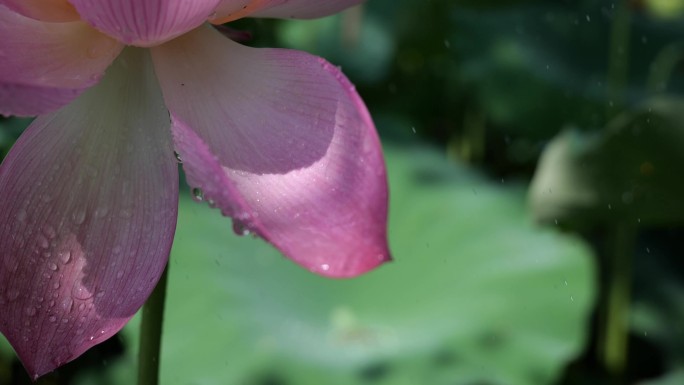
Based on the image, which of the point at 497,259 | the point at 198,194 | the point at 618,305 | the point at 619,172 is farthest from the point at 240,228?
the point at 618,305

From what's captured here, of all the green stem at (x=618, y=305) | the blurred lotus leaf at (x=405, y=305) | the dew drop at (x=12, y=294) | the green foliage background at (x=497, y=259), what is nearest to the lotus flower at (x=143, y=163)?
the dew drop at (x=12, y=294)

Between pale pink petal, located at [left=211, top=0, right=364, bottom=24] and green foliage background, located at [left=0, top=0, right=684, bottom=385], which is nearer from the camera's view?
pale pink petal, located at [left=211, top=0, right=364, bottom=24]

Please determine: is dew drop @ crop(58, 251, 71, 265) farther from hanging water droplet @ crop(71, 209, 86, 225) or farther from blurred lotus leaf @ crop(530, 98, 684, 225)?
blurred lotus leaf @ crop(530, 98, 684, 225)

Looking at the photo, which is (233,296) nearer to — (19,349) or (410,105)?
(410,105)

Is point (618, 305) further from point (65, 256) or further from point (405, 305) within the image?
point (65, 256)

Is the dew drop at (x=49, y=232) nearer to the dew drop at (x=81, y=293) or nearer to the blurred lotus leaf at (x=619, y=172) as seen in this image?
the dew drop at (x=81, y=293)

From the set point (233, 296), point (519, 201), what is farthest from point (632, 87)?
point (233, 296)

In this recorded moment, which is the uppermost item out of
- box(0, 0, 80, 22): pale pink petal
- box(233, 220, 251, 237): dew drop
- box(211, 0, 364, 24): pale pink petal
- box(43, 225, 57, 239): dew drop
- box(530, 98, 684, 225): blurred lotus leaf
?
box(0, 0, 80, 22): pale pink petal

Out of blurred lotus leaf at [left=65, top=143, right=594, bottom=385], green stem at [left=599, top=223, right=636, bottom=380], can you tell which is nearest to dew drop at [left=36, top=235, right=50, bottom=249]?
blurred lotus leaf at [left=65, top=143, right=594, bottom=385]

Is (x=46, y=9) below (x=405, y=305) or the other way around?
the other way around
